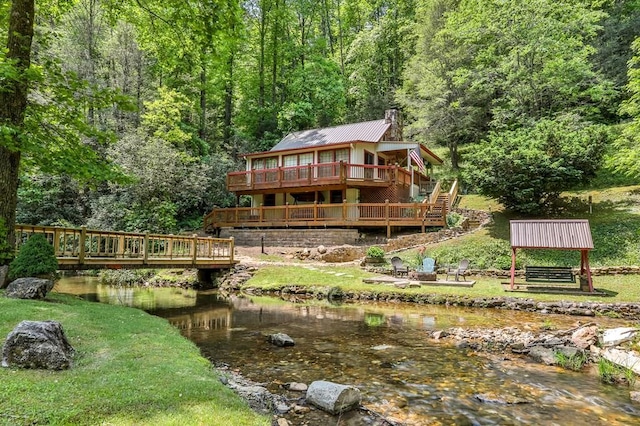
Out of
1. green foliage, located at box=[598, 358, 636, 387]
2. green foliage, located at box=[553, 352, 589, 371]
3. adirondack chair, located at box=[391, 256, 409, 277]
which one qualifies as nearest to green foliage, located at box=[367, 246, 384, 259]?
adirondack chair, located at box=[391, 256, 409, 277]

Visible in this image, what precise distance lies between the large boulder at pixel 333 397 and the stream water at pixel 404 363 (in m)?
0.16

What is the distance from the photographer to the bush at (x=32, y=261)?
862 cm

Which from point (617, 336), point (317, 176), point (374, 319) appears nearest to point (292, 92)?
point (317, 176)

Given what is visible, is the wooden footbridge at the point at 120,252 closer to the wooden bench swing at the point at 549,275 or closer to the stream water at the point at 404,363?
the stream water at the point at 404,363

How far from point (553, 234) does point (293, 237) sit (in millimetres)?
13157

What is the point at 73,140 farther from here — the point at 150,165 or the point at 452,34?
the point at 452,34

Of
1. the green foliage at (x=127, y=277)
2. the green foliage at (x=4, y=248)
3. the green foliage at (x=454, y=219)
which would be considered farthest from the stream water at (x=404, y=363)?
the green foliage at (x=454, y=219)

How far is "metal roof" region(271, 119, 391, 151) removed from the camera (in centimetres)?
2592

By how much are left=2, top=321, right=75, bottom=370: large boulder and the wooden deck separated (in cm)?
1706

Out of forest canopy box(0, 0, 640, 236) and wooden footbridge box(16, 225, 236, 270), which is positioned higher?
forest canopy box(0, 0, 640, 236)

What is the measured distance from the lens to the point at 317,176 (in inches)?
927

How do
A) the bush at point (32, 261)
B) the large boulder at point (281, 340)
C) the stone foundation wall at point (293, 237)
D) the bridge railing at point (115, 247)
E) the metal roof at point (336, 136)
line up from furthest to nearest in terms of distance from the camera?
the metal roof at point (336, 136) → the stone foundation wall at point (293, 237) → the bridge railing at point (115, 247) → the bush at point (32, 261) → the large boulder at point (281, 340)

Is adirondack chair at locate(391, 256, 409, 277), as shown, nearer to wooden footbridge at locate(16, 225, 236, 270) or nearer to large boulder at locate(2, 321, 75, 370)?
wooden footbridge at locate(16, 225, 236, 270)

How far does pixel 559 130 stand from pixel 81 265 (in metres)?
22.3
